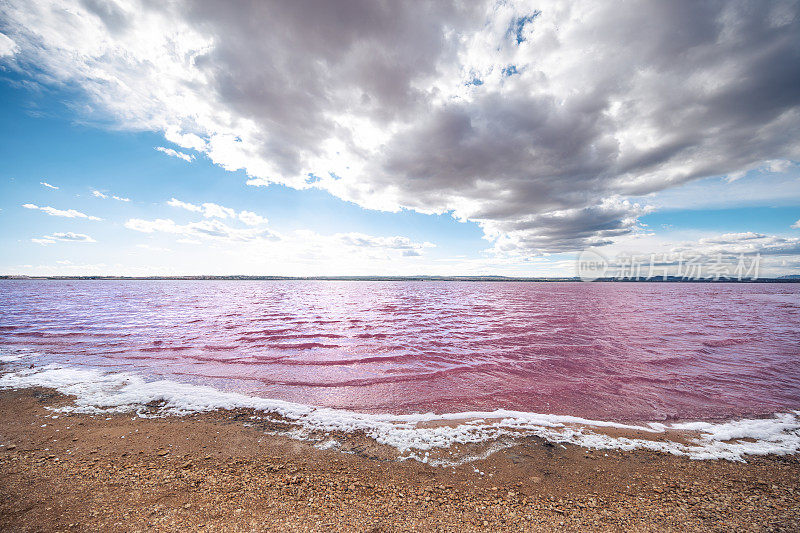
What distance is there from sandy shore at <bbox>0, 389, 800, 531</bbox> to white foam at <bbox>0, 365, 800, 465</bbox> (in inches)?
18.6

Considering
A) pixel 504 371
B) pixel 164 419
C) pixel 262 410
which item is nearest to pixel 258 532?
pixel 262 410

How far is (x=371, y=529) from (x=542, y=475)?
3.31m

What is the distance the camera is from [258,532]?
12.6ft

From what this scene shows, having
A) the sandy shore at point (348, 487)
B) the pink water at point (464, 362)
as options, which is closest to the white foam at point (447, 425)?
the sandy shore at point (348, 487)

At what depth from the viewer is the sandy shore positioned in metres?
4.12

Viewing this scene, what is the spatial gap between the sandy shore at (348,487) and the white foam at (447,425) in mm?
473

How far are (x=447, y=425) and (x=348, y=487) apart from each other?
326 cm

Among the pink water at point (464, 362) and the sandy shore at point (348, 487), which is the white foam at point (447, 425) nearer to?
the sandy shore at point (348, 487)

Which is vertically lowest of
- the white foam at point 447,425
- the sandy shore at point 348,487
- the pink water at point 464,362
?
the pink water at point 464,362

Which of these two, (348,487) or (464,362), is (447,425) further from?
(464,362)

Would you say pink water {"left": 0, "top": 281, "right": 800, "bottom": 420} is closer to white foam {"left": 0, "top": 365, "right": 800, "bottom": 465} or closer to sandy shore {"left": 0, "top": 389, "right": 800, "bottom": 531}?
white foam {"left": 0, "top": 365, "right": 800, "bottom": 465}

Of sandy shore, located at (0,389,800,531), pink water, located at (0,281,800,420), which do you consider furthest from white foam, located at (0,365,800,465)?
pink water, located at (0,281,800,420)

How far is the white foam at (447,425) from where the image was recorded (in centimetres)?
643

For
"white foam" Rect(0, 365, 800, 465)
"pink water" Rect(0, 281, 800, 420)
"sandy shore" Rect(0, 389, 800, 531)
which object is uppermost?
"sandy shore" Rect(0, 389, 800, 531)
